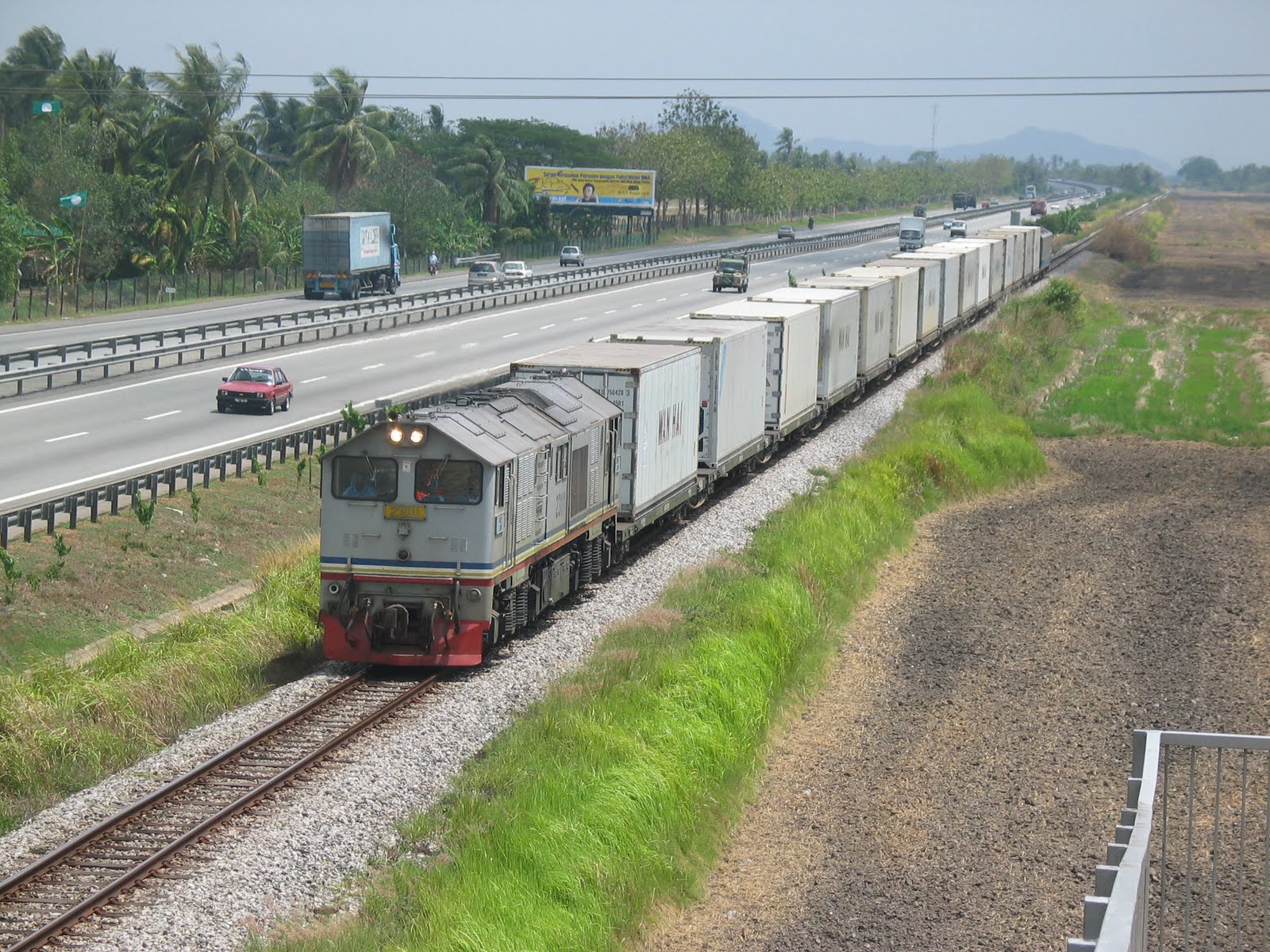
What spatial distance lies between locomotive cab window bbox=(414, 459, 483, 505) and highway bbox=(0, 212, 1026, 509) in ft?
38.8

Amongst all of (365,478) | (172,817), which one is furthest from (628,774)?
(365,478)

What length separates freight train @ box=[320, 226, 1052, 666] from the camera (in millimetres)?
18406

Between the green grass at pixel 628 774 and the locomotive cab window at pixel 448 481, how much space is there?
2.55 meters

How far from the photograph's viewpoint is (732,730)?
54.5ft

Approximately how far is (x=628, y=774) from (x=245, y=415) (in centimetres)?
2905

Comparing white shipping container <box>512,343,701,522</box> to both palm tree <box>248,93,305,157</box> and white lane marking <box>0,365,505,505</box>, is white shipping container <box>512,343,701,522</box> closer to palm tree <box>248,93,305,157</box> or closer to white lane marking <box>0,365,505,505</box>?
white lane marking <box>0,365,505,505</box>

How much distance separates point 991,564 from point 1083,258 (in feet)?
314

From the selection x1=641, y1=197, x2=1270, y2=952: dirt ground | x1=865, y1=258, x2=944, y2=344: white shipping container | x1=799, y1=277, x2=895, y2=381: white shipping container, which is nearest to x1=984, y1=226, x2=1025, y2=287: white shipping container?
x1=865, y1=258, x2=944, y2=344: white shipping container

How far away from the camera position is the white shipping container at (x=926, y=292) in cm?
4988

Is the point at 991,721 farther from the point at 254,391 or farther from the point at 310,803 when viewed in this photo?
the point at 254,391

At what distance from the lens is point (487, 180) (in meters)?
114

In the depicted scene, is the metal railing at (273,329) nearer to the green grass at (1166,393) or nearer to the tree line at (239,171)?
the tree line at (239,171)

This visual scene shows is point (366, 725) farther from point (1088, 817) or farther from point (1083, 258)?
point (1083, 258)

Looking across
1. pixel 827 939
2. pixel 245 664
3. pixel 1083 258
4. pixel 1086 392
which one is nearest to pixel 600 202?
pixel 1083 258
